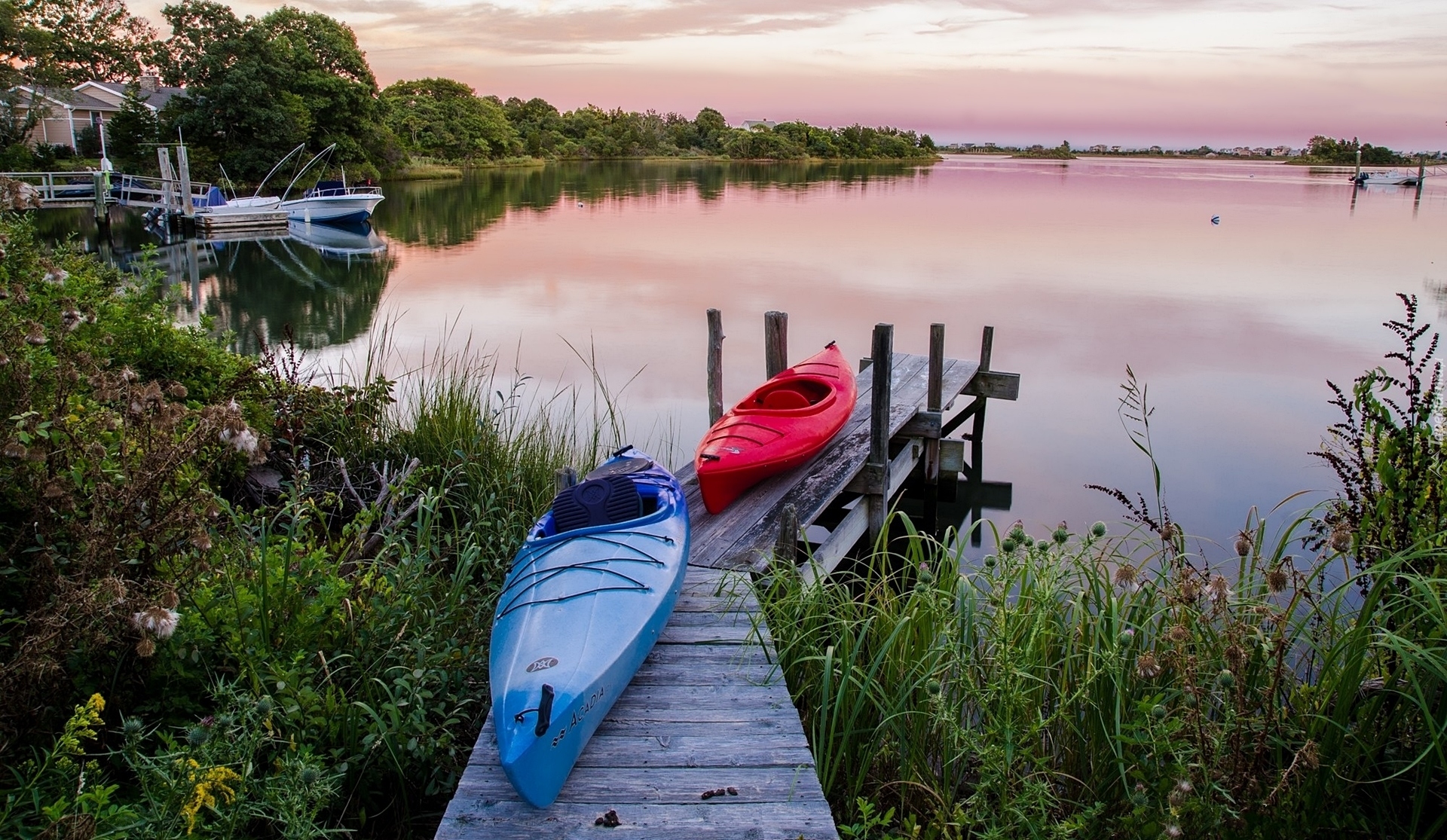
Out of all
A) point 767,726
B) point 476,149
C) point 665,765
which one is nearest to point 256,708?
point 665,765

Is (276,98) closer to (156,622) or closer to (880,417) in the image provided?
(880,417)

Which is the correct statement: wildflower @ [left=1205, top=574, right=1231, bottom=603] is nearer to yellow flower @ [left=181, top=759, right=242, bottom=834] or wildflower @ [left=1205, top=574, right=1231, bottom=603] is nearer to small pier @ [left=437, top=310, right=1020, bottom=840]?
small pier @ [left=437, top=310, right=1020, bottom=840]

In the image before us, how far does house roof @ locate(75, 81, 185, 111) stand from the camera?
39.8 metres

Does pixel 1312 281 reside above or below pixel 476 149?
below

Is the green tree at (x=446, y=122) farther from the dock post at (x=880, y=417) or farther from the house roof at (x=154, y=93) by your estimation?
the dock post at (x=880, y=417)

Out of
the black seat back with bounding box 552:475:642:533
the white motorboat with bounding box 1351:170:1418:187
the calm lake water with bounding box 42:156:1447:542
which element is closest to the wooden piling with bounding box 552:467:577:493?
the black seat back with bounding box 552:475:642:533

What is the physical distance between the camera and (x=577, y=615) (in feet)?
11.4

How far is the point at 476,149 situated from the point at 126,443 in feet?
186

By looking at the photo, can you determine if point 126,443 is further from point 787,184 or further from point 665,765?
point 787,184

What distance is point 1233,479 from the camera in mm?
9156

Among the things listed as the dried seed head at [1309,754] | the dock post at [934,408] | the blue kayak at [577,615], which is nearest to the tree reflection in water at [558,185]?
the dock post at [934,408]

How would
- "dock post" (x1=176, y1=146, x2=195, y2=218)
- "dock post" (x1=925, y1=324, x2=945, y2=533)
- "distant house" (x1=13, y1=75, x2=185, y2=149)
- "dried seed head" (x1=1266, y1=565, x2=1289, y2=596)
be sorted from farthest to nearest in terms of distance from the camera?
"distant house" (x1=13, y1=75, x2=185, y2=149) → "dock post" (x1=176, y1=146, x2=195, y2=218) → "dock post" (x1=925, y1=324, x2=945, y2=533) → "dried seed head" (x1=1266, y1=565, x2=1289, y2=596)

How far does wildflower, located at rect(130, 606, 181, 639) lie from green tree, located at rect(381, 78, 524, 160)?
49788 millimetres

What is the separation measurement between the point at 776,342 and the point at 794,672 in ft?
15.5
